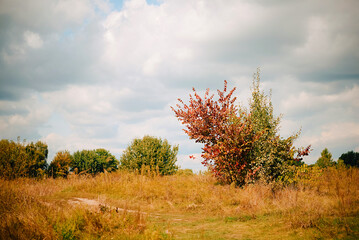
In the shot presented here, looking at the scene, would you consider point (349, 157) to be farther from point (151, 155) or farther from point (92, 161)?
point (92, 161)

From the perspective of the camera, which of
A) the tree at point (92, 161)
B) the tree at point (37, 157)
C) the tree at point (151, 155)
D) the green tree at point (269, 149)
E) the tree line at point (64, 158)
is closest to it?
the green tree at point (269, 149)

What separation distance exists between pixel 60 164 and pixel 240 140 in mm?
24593

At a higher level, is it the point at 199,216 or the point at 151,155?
the point at 151,155

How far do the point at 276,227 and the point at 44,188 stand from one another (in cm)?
1414

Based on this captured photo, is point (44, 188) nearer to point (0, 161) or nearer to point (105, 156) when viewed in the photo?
point (0, 161)

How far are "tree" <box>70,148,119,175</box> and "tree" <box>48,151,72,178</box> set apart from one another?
1414mm

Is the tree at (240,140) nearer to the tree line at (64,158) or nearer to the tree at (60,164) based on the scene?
the tree line at (64,158)

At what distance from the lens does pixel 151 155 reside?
859 inches

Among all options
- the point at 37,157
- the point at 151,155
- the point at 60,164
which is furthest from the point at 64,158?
the point at 151,155

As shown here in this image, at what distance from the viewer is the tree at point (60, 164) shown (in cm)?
2811

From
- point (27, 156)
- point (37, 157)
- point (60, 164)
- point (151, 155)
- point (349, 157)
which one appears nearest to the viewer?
point (151, 155)

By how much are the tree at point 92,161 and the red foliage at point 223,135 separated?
21.0 metres

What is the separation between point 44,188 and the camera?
15.0 meters

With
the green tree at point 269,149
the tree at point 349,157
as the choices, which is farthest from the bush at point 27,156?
the tree at point 349,157
